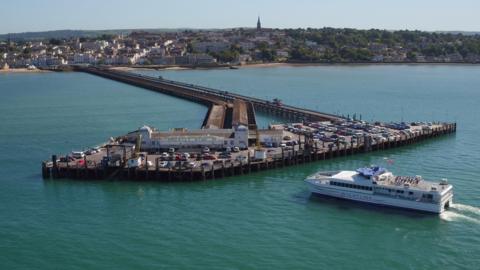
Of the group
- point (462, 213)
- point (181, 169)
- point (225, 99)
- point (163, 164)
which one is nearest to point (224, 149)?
point (163, 164)

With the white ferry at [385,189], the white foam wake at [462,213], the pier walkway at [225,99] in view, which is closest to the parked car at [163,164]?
the white ferry at [385,189]

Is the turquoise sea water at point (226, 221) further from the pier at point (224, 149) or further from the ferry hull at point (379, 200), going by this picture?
the pier at point (224, 149)

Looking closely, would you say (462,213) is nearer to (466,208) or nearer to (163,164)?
(466,208)

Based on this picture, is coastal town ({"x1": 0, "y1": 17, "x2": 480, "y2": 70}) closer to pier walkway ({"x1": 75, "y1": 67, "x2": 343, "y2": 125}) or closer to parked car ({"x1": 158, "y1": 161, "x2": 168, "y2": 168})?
pier walkway ({"x1": 75, "y1": 67, "x2": 343, "y2": 125})

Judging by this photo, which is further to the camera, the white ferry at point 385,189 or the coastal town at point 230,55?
the coastal town at point 230,55

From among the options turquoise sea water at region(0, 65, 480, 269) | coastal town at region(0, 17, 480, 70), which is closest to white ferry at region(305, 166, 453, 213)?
turquoise sea water at region(0, 65, 480, 269)

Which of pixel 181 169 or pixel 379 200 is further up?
pixel 181 169

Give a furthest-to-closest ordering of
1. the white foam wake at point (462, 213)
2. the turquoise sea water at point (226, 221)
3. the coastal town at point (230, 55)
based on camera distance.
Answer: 1. the coastal town at point (230, 55)
2. the white foam wake at point (462, 213)
3. the turquoise sea water at point (226, 221)
